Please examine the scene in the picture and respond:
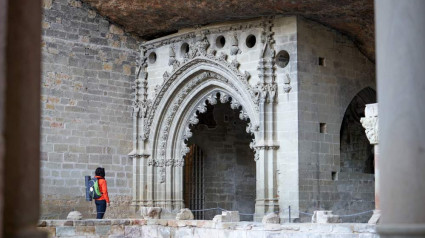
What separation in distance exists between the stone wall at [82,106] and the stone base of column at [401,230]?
13263 mm

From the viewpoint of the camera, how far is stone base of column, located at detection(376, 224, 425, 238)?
14.4 ft

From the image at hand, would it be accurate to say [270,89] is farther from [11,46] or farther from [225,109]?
[11,46]

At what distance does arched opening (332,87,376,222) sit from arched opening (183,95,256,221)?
2.80m

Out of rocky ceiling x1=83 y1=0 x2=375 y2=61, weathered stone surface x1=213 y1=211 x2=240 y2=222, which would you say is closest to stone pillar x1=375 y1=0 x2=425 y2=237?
weathered stone surface x1=213 y1=211 x2=240 y2=222

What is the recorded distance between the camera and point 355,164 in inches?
778

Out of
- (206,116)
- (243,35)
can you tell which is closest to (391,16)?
(243,35)

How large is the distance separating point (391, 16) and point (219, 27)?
41.7 ft

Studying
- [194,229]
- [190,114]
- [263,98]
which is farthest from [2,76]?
[190,114]

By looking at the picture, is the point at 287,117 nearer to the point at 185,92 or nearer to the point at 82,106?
the point at 185,92

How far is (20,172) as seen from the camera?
3.12 meters

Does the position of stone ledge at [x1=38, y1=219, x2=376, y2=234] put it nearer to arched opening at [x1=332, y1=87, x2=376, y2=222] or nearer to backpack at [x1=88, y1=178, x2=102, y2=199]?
backpack at [x1=88, y1=178, x2=102, y2=199]

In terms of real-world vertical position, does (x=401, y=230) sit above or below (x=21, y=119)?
below

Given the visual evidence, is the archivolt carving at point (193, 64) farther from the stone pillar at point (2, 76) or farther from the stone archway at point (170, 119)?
the stone pillar at point (2, 76)

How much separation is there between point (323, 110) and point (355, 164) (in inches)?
145
